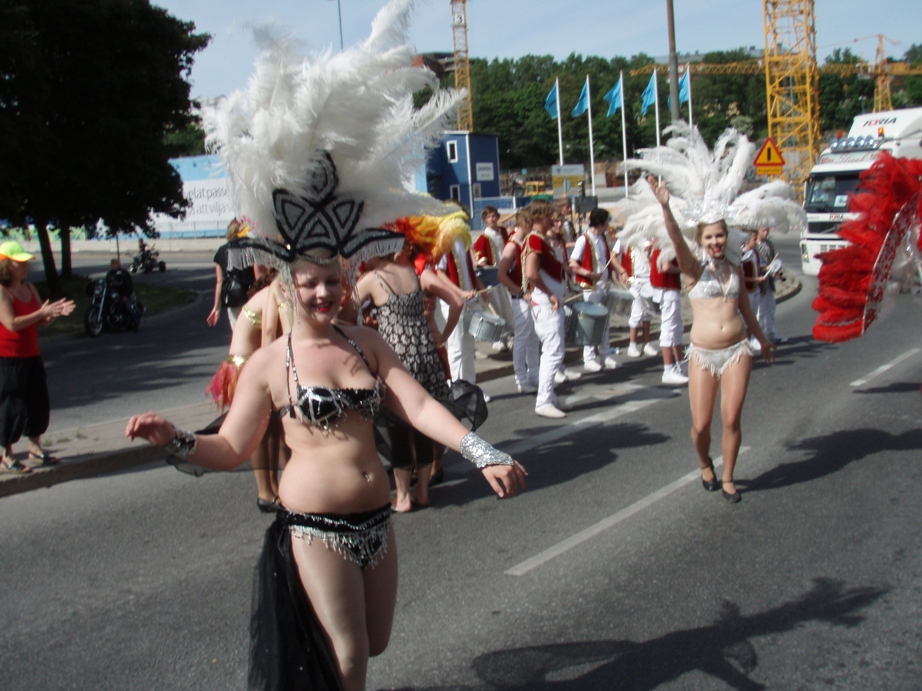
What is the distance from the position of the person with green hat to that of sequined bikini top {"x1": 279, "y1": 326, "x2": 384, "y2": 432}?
4.03m

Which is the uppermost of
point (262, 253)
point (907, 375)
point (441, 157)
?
point (441, 157)

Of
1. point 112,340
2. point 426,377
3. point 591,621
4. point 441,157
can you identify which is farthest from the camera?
point 441,157

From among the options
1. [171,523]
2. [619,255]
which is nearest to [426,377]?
[171,523]

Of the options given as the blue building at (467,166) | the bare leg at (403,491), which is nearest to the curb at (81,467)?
the bare leg at (403,491)

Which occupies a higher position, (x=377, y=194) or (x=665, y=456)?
(x=377, y=194)

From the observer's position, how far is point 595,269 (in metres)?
11.4

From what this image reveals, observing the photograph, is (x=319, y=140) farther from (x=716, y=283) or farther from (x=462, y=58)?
(x=462, y=58)

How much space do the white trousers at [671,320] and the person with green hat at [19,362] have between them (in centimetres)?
617

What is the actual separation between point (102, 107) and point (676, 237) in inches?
758

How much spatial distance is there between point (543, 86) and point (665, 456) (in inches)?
4335

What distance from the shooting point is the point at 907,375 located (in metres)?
9.97

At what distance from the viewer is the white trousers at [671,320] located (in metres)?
10.1

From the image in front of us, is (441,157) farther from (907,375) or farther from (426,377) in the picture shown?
(426,377)

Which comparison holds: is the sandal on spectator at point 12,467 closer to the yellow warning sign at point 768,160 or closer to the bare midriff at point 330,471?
the bare midriff at point 330,471
